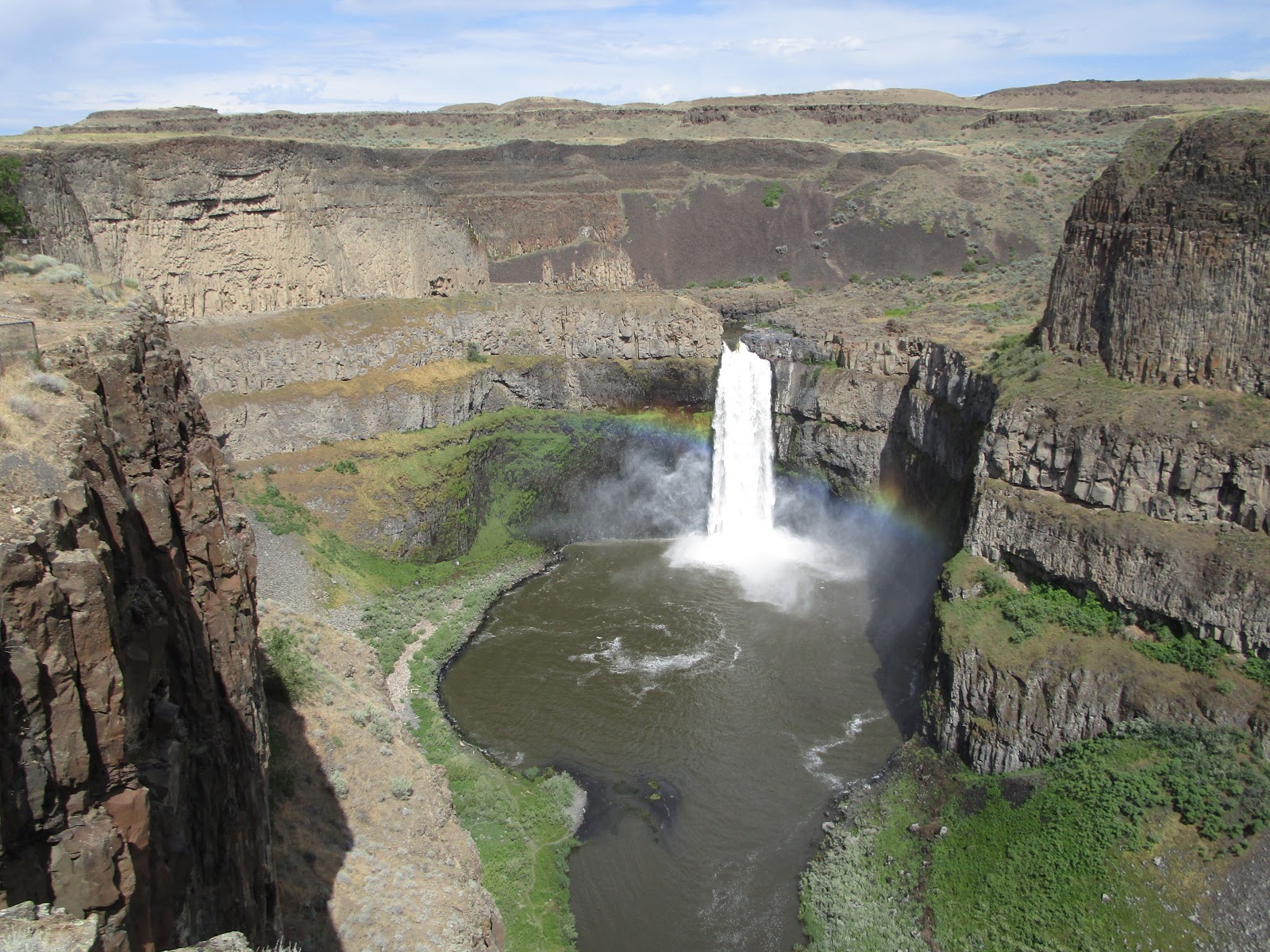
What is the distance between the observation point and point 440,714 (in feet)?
113

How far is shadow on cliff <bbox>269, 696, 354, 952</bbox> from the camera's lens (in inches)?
723

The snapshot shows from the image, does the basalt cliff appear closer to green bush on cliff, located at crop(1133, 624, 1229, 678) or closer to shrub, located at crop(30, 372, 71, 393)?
green bush on cliff, located at crop(1133, 624, 1229, 678)

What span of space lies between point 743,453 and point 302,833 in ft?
113

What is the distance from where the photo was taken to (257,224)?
163 feet

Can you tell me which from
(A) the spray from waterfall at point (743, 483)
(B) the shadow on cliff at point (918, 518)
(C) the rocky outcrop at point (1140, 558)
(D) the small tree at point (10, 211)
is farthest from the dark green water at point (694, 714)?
(D) the small tree at point (10, 211)

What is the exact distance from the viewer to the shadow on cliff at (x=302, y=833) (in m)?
18.4

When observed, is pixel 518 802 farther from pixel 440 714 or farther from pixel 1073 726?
pixel 1073 726

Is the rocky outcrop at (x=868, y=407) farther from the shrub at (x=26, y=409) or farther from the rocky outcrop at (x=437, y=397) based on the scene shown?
the shrub at (x=26, y=409)

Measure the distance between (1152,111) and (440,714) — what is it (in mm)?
103634

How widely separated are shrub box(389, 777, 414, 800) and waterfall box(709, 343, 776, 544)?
28.6 meters

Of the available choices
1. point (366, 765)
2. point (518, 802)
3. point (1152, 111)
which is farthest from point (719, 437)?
point (1152, 111)

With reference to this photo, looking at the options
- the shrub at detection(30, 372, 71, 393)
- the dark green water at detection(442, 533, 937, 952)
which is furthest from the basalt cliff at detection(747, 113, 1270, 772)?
the shrub at detection(30, 372, 71, 393)

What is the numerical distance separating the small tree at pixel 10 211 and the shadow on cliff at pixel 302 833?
13.6 m

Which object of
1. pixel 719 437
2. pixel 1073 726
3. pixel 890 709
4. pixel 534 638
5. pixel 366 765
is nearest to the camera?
pixel 366 765
